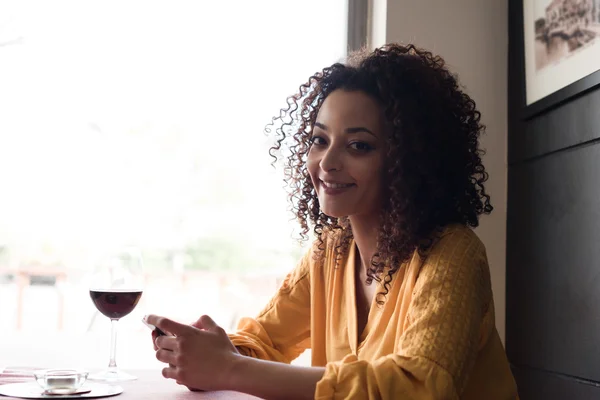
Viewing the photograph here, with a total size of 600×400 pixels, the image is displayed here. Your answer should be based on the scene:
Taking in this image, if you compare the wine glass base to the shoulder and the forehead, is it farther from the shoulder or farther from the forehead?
the forehead

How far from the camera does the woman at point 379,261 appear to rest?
3.60 feet

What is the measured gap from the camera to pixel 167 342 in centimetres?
117

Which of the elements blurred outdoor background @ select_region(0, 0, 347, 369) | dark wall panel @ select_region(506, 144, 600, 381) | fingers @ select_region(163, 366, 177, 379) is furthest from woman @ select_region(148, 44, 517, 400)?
blurred outdoor background @ select_region(0, 0, 347, 369)

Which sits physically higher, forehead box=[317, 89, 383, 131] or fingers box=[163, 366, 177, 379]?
forehead box=[317, 89, 383, 131]

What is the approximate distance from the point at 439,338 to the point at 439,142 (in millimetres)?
513

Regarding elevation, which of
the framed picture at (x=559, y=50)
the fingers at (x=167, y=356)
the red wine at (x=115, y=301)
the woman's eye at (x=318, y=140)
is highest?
the framed picture at (x=559, y=50)

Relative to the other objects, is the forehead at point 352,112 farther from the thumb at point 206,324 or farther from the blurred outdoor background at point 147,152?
the blurred outdoor background at point 147,152

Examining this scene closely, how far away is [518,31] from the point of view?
88.0 inches

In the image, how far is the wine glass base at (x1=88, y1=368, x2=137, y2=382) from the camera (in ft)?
3.94

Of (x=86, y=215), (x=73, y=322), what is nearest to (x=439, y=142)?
(x=86, y=215)

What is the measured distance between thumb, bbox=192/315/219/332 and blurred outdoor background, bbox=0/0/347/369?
113 centimetres

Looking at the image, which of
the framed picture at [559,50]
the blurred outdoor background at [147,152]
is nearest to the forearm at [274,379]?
the framed picture at [559,50]

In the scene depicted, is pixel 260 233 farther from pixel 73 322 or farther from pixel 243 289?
pixel 73 322

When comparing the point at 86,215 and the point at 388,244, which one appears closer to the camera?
the point at 388,244
